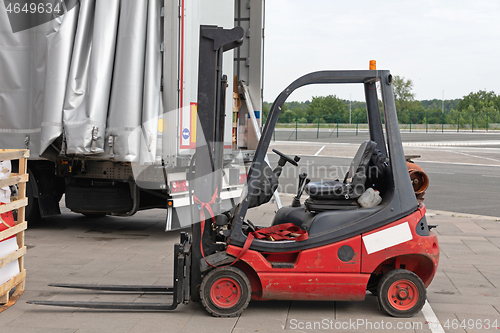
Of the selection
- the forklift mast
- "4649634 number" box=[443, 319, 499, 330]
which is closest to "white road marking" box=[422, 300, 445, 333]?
"4649634 number" box=[443, 319, 499, 330]

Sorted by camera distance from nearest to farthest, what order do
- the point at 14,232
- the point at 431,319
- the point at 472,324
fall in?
the point at 472,324
the point at 431,319
the point at 14,232

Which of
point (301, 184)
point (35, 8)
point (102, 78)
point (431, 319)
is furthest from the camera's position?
point (35, 8)

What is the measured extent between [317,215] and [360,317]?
967 millimetres

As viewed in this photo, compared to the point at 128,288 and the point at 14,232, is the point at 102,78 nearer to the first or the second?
the point at 14,232

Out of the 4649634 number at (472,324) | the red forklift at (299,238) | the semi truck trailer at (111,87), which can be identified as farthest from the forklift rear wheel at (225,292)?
the semi truck trailer at (111,87)

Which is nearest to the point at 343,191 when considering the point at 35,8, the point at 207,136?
the point at 207,136

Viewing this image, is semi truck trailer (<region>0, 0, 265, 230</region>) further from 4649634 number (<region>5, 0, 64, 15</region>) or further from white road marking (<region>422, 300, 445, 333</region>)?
white road marking (<region>422, 300, 445, 333</region>)

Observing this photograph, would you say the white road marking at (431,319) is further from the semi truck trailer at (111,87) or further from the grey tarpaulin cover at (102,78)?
the grey tarpaulin cover at (102,78)

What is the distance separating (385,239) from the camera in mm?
4418

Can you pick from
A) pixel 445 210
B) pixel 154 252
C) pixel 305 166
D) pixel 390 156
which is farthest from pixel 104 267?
pixel 305 166

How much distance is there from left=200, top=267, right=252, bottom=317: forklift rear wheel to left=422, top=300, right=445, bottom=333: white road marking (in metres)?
1.55

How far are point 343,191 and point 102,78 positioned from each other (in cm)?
371

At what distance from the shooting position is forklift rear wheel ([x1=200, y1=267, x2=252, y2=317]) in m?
4.41

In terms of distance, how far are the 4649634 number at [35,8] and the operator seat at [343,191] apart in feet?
14.3
